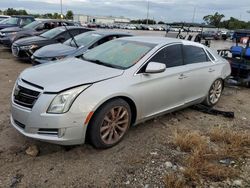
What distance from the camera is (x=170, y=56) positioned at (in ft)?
15.6

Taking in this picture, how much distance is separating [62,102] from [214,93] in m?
3.82

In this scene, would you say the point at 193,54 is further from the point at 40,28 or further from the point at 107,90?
the point at 40,28

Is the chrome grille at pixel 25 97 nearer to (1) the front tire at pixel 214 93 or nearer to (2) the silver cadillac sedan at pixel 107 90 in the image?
(2) the silver cadillac sedan at pixel 107 90

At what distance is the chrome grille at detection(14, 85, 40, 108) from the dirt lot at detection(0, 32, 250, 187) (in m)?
0.69

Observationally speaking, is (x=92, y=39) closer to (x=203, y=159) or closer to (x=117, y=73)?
(x=117, y=73)

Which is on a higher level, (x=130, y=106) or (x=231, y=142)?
(x=130, y=106)

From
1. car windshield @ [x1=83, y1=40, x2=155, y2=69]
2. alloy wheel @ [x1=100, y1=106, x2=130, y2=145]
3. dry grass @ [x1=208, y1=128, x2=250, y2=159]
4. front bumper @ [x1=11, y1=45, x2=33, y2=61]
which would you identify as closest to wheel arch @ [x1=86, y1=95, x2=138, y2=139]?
alloy wheel @ [x1=100, y1=106, x2=130, y2=145]

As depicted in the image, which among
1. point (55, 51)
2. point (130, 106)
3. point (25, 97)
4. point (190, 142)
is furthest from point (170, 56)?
point (55, 51)

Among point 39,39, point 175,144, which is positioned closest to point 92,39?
point 39,39

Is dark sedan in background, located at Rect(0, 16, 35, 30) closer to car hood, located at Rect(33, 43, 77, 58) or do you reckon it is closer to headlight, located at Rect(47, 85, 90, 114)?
car hood, located at Rect(33, 43, 77, 58)

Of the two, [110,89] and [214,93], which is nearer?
[110,89]

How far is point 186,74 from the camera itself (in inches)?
193

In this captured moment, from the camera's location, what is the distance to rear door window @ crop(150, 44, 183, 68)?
452cm

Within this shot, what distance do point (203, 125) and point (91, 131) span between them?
2396mm
